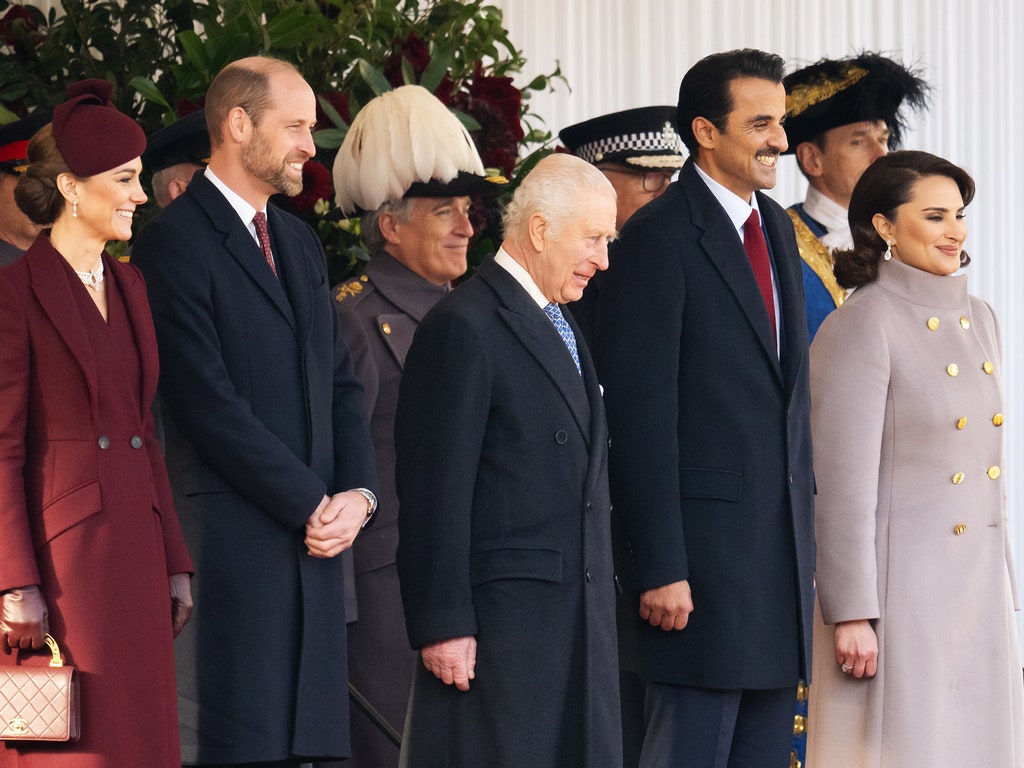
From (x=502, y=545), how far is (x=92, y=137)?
3.31 feet

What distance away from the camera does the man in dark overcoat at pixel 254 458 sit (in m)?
3.10

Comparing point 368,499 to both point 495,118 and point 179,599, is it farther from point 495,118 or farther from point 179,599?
point 495,118

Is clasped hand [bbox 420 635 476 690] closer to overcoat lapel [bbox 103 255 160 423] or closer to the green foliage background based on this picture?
overcoat lapel [bbox 103 255 160 423]

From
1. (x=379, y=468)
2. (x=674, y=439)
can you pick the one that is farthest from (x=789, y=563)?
(x=379, y=468)

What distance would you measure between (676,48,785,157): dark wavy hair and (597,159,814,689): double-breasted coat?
0.30m

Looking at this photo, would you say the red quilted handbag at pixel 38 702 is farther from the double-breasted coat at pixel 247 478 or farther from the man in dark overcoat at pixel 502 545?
the man in dark overcoat at pixel 502 545

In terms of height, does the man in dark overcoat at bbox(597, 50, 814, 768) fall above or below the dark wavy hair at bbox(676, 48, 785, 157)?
below

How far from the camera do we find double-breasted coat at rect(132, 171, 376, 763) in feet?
10.2

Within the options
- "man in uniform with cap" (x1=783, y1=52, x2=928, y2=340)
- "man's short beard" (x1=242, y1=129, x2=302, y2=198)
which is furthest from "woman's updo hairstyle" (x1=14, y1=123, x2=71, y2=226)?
"man in uniform with cap" (x1=783, y1=52, x2=928, y2=340)

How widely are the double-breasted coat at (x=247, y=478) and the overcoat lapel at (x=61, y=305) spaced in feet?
0.89

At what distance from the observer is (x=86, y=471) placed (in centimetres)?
285

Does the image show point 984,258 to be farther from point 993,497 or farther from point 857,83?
point 993,497

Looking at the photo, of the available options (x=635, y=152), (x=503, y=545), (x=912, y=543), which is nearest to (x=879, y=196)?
(x=912, y=543)

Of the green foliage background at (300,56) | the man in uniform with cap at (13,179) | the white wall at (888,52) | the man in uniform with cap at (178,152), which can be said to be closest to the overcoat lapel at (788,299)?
the green foliage background at (300,56)
